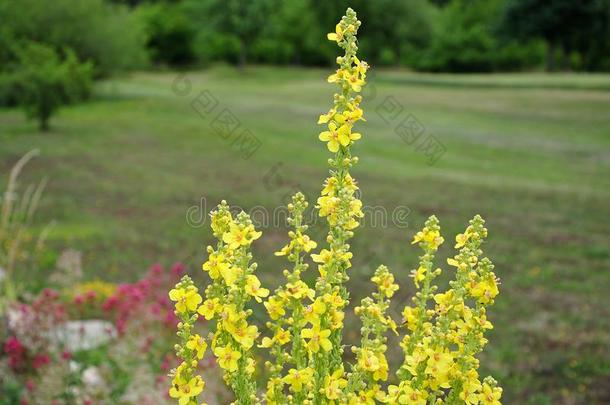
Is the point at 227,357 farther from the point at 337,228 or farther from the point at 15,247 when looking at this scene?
the point at 15,247

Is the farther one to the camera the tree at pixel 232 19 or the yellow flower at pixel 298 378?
the tree at pixel 232 19

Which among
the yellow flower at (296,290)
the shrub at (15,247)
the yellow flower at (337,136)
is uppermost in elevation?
the yellow flower at (337,136)

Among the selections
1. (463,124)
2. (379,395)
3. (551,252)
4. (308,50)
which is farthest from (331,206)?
(308,50)

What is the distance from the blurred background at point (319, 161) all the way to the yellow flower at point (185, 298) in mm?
2979

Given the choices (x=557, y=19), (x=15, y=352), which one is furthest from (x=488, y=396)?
(x=557, y=19)

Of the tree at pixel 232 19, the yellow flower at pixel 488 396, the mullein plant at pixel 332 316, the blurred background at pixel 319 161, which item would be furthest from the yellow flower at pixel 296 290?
the tree at pixel 232 19

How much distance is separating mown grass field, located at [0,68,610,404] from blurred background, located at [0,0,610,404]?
4 cm

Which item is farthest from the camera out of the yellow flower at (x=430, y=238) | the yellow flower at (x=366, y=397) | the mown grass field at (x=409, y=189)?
the mown grass field at (x=409, y=189)

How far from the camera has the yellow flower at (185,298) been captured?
6.18 feet

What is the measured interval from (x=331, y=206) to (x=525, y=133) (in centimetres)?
2035

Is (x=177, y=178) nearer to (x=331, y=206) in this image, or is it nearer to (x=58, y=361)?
(x=58, y=361)

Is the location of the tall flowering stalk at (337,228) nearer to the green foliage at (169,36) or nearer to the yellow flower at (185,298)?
the yellow flower at (185,298)

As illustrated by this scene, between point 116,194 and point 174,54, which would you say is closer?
point 116,194

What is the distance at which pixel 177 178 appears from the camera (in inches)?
580
